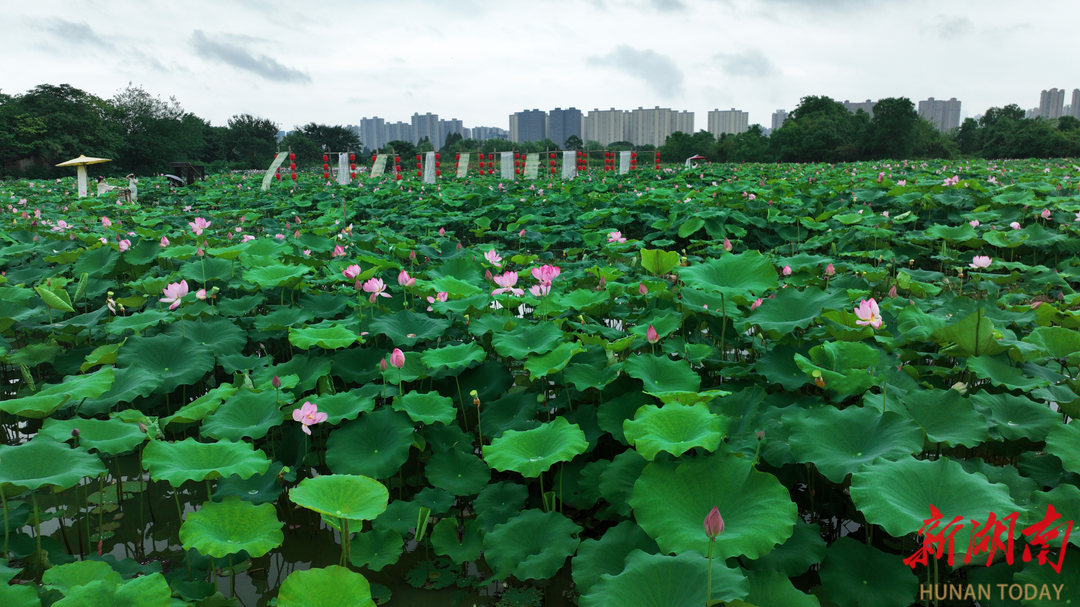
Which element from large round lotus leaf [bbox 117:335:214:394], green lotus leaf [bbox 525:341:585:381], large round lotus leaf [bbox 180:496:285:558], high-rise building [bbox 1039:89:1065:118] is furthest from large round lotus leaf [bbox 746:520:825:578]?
high-rise building [bbox 1039:89:1065:118]

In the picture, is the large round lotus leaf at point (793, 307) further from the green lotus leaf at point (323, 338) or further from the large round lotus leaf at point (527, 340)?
the green lotus leaf at point (323, 338)

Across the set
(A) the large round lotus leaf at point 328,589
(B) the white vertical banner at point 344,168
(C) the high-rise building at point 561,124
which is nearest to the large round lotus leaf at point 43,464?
(A) the large round lotus leaf at point 328,589

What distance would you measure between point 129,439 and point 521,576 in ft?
4.03

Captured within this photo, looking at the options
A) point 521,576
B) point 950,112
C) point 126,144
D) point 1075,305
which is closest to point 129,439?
point 521,576

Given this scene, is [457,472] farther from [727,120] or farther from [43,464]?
[727,120]

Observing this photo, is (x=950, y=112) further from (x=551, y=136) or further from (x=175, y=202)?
(x=175, y=202)

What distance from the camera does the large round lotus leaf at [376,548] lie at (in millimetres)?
1713

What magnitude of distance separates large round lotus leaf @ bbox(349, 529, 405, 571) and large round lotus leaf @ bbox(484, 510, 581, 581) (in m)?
0.29

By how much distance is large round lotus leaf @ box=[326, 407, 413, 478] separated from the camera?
189cm

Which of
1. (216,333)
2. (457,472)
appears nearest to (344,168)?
(216,333)

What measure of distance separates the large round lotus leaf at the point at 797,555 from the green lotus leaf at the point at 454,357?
47.1 inches

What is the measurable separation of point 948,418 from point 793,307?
0.74m

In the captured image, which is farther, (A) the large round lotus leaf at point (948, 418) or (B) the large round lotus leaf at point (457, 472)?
(B) the large round lotus leaf at point (457, 472)

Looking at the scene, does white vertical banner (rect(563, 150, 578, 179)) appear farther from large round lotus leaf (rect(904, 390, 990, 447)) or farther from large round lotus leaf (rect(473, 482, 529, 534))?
large round lotus leaf (rect(904, 390, 990, 447))
